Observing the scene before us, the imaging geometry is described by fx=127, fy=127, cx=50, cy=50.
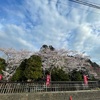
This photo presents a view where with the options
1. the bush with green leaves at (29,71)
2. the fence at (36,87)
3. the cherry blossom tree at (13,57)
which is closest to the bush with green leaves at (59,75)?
the fence at (36,87)

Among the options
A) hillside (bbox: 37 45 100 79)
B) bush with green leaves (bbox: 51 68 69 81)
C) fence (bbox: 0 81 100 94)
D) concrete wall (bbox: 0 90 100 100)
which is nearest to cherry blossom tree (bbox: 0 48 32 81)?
hillside (bbox: 37 45 100 79)

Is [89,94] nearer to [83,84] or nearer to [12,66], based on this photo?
[83,84]

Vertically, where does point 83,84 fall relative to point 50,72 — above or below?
below

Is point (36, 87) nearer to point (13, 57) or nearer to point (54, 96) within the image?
point (54, 96)

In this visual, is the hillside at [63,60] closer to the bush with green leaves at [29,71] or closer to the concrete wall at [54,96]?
the bush with green leaves at [29,71]

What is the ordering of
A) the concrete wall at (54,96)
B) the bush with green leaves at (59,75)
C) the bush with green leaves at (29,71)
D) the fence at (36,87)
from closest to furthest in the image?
1. the concrete wall at (54,96)
2. the fence at (36,87)
3. the bush with green leaves at (29,71)
4. the bush with green leaves at (59,75)

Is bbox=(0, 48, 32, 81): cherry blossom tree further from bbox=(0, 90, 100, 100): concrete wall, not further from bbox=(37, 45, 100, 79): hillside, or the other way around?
bbox=(0, 90, 100, 100): concrete wall

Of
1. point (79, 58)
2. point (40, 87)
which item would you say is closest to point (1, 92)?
point (40, 87)

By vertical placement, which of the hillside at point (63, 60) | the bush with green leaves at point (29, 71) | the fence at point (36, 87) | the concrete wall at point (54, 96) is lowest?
the concrete wall at point (54, 96)

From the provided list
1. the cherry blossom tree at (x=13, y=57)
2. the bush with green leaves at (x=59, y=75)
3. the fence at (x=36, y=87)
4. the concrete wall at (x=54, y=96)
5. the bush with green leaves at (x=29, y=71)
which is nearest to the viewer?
the concrete wall at (x=54, y=96)

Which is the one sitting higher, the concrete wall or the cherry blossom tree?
the cherry blossom tree

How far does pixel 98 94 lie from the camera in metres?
12.9

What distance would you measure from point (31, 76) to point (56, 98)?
335 cm

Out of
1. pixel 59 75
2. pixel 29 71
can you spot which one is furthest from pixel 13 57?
pixel 59 75
